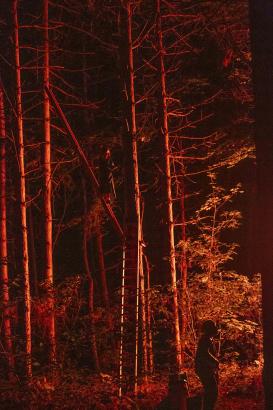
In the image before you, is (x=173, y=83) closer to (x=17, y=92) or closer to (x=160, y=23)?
(x=160, y=23)

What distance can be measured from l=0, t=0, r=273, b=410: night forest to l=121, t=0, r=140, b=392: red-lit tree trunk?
1.0 inches

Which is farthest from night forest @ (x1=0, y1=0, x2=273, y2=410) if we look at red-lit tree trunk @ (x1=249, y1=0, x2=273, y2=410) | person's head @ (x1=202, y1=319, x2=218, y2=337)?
person's head @ (x1=202, y1=319, x2=218, y2=337)

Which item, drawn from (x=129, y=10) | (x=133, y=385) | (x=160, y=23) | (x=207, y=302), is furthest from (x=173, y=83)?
(x=133, y=385)

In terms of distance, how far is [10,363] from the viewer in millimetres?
8273

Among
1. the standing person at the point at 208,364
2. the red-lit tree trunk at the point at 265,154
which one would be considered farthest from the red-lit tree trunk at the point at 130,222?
the red-lit tree trunk at the point at 265,154

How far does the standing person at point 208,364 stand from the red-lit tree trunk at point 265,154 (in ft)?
9.62

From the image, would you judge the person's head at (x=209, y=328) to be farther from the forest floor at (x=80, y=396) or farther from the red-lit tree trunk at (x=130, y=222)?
the forest floor at (x=80, y=396)

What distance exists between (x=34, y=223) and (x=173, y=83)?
1048cm

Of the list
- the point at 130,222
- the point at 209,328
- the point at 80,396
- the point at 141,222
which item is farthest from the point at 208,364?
the point at 141,222

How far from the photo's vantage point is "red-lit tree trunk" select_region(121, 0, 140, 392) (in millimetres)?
8781

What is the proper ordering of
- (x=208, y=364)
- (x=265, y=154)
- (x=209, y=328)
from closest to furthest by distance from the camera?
(x=265, y=154) → (x=209, y=328) → (x=208, y=364)

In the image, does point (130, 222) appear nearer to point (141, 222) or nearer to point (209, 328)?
point (141, 222)

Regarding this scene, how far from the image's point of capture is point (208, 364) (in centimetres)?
803

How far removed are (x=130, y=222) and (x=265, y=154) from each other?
15.7 ft
